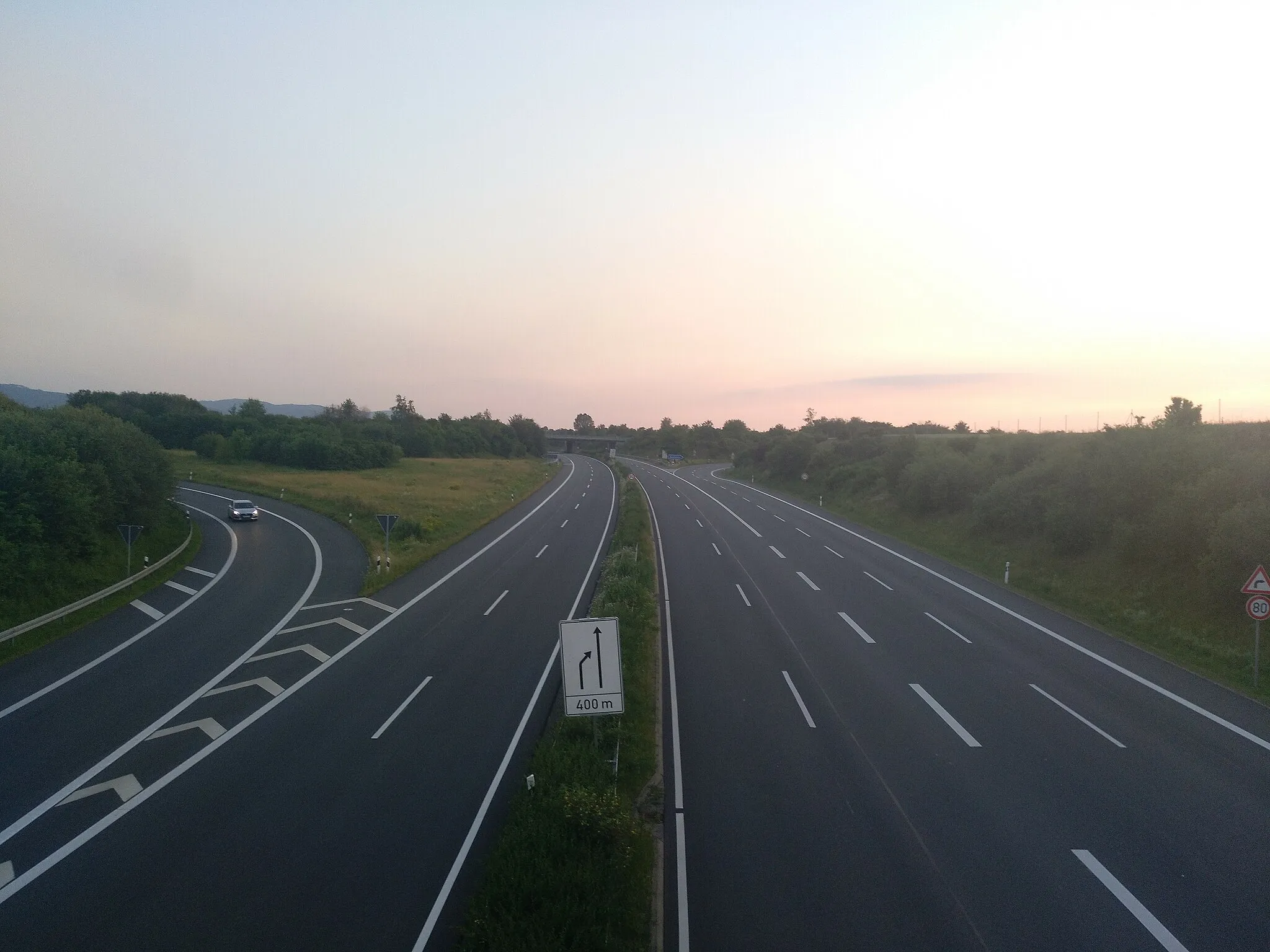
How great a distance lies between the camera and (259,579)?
88.1 feet

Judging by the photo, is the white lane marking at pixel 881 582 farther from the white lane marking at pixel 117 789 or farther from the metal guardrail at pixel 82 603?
the metal guardrail at pixel 82 603

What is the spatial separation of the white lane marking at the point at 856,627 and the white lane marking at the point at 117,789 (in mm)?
15182

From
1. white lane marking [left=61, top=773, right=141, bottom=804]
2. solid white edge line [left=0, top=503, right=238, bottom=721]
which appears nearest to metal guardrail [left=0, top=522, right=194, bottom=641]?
solid white edge line [left=0, top=503, right=238, bottom=721]

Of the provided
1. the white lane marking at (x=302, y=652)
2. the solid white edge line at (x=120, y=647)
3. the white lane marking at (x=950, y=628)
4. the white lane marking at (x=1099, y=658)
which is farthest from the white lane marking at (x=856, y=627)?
the solid white edge line at (x=120, y=647)

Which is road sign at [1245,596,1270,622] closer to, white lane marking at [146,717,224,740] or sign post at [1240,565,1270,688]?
sign post at [1240,565,1270,688]

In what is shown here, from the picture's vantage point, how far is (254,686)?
1580 cm

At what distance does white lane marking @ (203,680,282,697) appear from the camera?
50.6 feet

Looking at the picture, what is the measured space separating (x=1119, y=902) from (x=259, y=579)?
26.3 m

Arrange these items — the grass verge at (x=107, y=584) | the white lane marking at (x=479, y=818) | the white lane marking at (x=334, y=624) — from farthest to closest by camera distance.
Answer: the white lane marking at (x=334, y=624) → the grass verge at (x=107, y=584) → the white lane marking at (x=479, y=818)

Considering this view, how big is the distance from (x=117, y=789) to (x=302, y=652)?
7.30 m

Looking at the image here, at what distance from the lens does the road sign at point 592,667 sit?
32.4 ft

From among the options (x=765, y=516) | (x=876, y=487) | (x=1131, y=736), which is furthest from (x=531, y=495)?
(x=1131, y=736)

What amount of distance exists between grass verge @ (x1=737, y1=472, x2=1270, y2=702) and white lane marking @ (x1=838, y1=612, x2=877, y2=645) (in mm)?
6905

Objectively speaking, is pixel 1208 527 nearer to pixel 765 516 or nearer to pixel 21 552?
pixel 765 516
